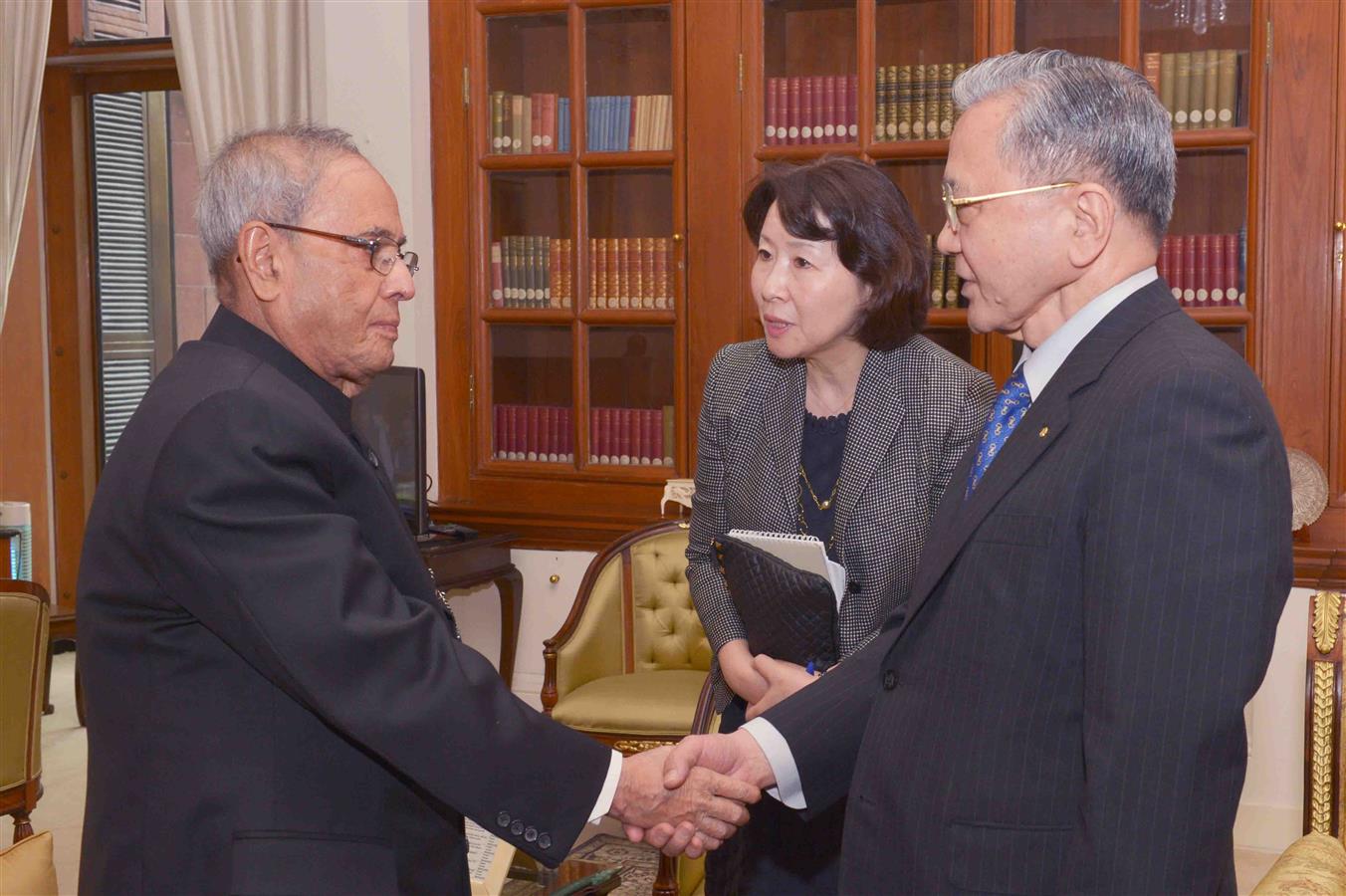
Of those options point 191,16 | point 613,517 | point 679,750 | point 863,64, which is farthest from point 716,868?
point 191,16

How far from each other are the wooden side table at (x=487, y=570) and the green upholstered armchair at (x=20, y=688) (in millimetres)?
1244

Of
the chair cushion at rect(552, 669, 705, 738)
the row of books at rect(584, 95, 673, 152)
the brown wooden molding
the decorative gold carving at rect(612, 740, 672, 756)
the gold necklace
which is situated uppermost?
the row of books at rect(584, 95, 673, 152)

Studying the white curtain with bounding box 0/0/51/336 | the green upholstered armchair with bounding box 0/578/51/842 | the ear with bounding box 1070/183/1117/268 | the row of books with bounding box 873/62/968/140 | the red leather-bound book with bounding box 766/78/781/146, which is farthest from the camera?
the white curtain with bounding box 0/0/51/336

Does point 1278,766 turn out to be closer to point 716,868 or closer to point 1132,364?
point 716,868

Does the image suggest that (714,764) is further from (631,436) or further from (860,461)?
(631,436)

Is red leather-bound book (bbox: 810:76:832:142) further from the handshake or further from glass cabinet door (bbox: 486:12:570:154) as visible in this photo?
the handshake

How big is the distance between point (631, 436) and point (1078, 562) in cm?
366

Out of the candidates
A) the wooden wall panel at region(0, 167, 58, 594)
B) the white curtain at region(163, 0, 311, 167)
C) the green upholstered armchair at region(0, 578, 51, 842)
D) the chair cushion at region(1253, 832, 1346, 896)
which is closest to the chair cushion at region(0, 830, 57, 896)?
the chair cushion at region(1253, 832, 1346, 896)

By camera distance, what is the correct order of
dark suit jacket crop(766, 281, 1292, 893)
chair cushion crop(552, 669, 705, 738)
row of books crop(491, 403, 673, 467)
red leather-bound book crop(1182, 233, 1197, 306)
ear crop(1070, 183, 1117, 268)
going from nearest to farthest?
dark suit jacket crop(766, 281, 1292, 893) < ear crop(1070, 183, 1117, 268) < chair cushion crop(552, 669, 705, 738) < red leather-bound book crop(1182, 233, 1197, 306) < row of books crop(491, 403, 673, 467)

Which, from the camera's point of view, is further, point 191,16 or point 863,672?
point 191,16

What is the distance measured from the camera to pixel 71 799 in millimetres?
4832

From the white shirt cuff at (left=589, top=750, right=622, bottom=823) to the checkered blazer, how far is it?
0.62m

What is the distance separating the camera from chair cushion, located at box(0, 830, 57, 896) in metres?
1.68

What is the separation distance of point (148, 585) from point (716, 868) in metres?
1.34
